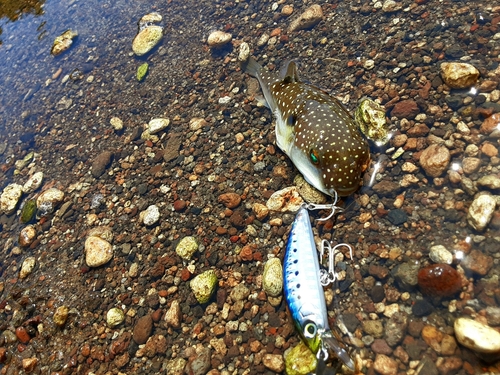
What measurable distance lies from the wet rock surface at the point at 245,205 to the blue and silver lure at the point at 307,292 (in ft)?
0.83

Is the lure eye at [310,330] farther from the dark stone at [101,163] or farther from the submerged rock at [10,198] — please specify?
the submerged rock at [10,198]

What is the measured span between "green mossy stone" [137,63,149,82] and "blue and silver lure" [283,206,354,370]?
5.44 metres

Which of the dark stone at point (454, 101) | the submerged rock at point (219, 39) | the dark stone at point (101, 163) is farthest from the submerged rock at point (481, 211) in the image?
the dark stone at point (101, 163)

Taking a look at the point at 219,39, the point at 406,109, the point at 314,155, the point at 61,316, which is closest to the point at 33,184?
the point at 61,316

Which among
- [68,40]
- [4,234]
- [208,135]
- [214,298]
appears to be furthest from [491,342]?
[68,40]

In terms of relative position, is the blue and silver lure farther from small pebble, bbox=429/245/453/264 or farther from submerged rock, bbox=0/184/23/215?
submerged rock, bbox=0/184/23/215

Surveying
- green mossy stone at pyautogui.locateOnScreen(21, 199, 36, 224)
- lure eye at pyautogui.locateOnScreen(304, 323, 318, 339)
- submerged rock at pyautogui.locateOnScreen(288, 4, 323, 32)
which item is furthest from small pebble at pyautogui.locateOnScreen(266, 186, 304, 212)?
green mossy stone at pyautogui.locateOnScreen(21, 199, 36, 224)

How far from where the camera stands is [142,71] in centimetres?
785

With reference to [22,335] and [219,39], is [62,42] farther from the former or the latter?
[22,335]

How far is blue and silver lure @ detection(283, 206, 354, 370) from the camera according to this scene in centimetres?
346

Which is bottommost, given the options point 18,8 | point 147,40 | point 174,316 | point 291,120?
point 174,316

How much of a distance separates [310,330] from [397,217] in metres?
1.79

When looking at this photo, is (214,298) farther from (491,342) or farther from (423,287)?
(491,342)

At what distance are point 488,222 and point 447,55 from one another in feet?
9.70
